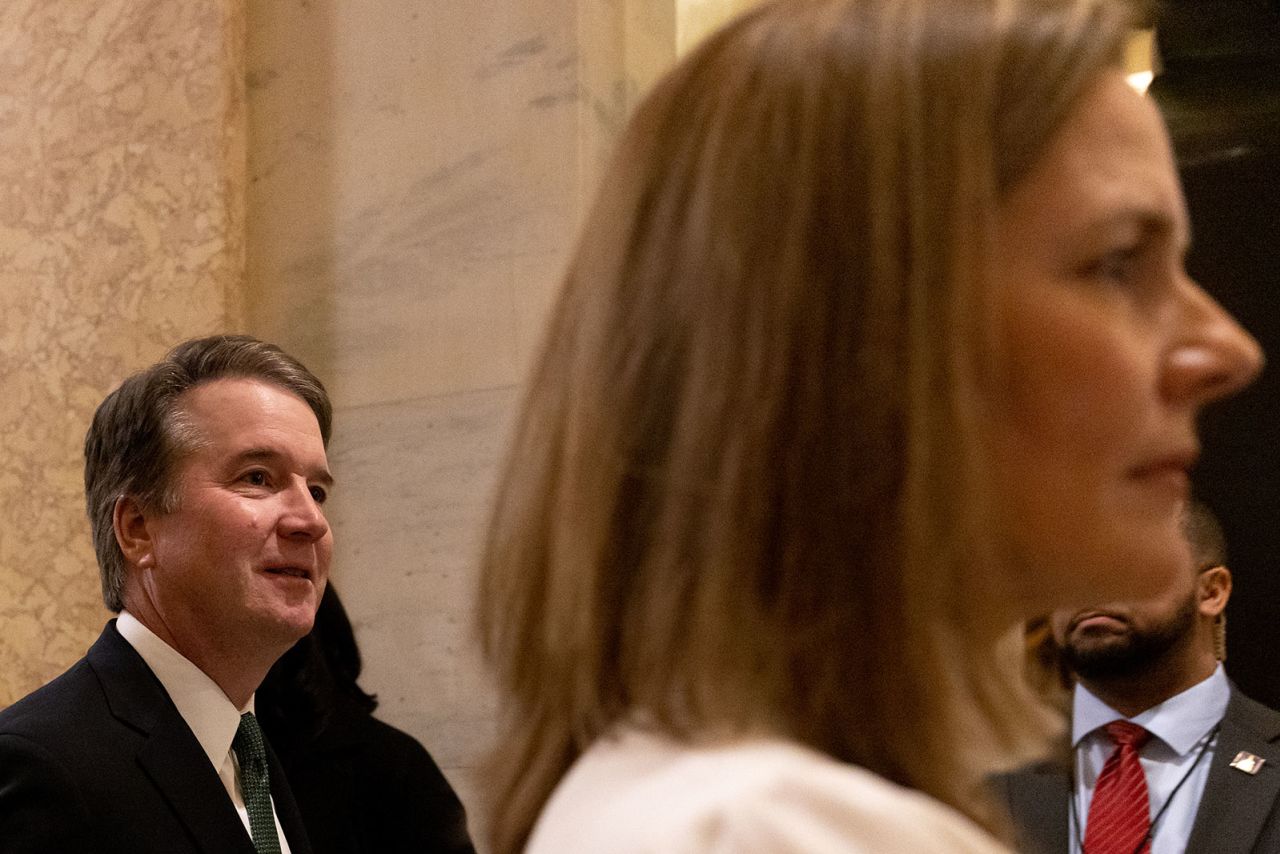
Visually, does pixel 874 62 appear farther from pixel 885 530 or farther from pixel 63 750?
pixel 63 750

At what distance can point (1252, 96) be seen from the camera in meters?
5.45

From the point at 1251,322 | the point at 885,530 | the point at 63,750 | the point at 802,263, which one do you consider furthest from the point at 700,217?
the point at 1251,322

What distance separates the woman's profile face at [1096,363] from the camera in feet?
2.93

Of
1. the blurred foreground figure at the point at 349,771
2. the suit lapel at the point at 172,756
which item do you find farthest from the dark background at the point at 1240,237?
the suit lapel at the point at 172,756

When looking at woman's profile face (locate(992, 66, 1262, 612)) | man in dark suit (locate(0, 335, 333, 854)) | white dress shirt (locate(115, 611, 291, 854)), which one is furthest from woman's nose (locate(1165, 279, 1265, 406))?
white dress shirt (locate(115, 611, 291, 854))

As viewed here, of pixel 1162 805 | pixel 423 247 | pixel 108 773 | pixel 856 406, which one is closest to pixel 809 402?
pixel 856 406

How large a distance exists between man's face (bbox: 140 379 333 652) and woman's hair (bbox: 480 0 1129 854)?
92.7 inches

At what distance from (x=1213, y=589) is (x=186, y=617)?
2.70 meters

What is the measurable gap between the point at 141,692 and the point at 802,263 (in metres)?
2.37

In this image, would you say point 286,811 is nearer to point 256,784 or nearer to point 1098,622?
point 256,784

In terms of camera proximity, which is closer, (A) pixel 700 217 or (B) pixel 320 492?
(A) pixel 700 217

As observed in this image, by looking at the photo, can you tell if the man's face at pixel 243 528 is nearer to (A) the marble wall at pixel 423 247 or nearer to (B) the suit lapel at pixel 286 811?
(B) the suit lapel at pixel 286 811

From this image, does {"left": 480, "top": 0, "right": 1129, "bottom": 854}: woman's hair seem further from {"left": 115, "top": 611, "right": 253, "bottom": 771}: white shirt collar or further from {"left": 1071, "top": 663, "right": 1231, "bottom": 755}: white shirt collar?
{"left": 1071, "top": 663, "right": 1231, "bottom": 755}: white shirt collar

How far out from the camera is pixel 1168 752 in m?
3.90
